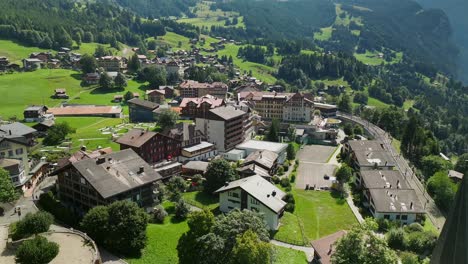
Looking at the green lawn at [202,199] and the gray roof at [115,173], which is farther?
the green lawn at [202,199]

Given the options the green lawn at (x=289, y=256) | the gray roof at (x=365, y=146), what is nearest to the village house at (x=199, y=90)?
the gray roof at (x=365, y=146)

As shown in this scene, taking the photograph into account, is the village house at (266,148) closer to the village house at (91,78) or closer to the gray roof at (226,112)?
the gray roof at (226,112)

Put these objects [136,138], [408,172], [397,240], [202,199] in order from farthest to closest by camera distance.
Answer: [408,172] → [136,138] → [202,199] → [397,240]

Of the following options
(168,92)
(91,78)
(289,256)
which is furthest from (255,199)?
(91,78)

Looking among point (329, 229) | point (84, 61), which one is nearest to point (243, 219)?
point (329, 229)

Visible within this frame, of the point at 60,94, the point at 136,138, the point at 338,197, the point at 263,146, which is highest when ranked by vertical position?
the point at 136,138

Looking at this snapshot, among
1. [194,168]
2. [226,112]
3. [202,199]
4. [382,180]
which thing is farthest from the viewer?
[226,112]

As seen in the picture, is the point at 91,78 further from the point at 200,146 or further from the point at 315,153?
the point at 315,153
